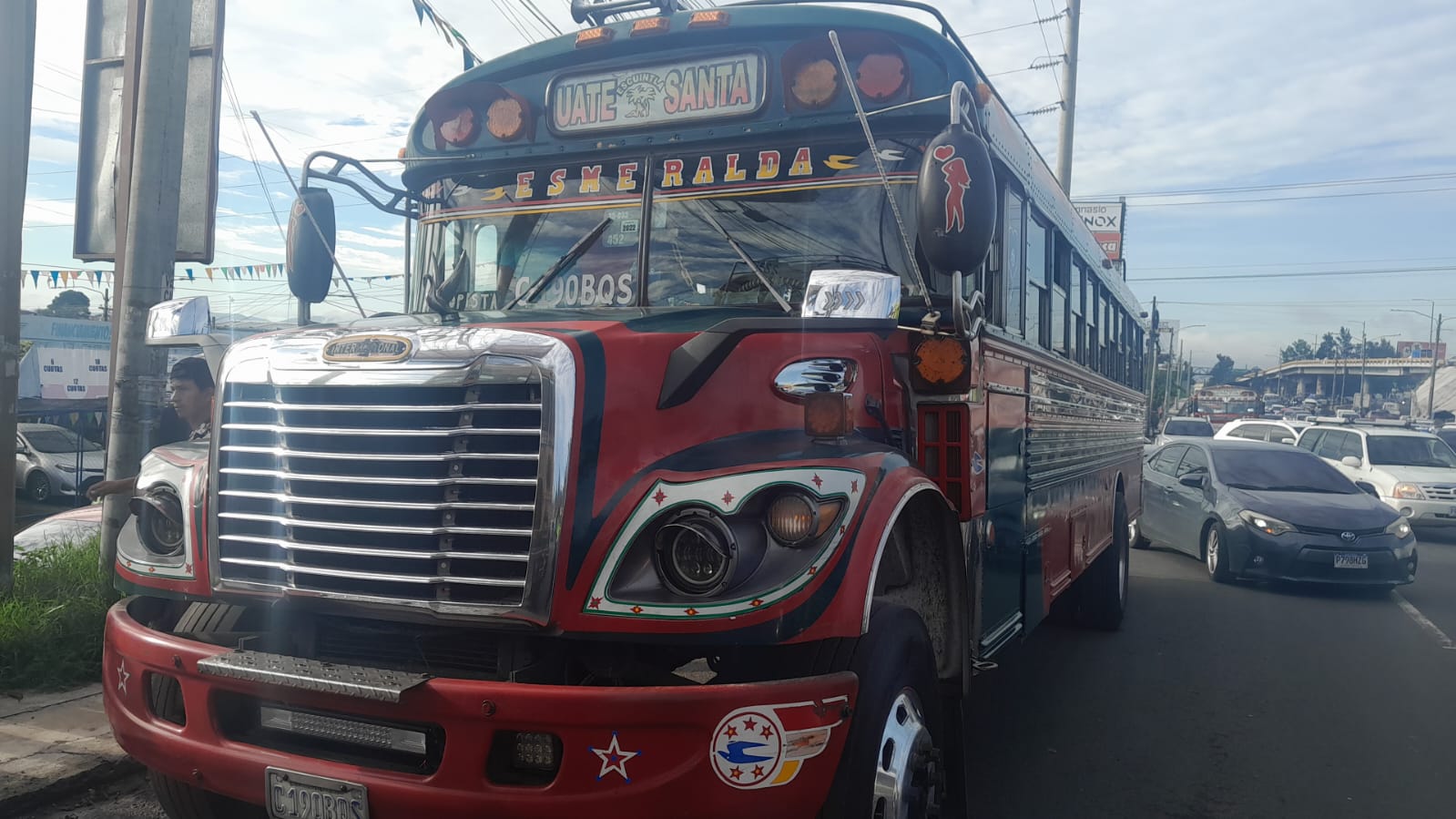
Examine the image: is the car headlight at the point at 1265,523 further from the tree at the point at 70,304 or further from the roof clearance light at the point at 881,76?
the tree at the point at 70,304

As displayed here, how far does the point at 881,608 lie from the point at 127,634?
210 cm

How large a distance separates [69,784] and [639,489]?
9.12ft

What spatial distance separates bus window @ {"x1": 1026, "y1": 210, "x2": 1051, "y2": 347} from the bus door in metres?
0.45

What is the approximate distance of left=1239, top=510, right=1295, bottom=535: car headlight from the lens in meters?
10.1

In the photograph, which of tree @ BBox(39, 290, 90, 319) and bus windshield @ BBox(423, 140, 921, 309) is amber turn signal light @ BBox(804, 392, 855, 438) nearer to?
bus windshield @ BBox(423, 140, 921, 309)

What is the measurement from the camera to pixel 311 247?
4.54m

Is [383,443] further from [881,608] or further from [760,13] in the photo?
[760,13]

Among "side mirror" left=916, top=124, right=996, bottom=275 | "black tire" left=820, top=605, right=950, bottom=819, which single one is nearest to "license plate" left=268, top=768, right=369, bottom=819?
"black tire" left=820, top=605, right=950, bottom=819

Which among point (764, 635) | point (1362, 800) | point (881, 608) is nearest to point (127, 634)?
point (764, 635)

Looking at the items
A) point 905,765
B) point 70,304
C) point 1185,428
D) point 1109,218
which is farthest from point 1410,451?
point 70,304

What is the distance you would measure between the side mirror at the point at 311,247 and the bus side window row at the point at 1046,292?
2.71 metres

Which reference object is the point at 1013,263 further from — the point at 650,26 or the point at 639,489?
the point at 639,489

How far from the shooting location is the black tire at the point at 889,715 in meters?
2.69

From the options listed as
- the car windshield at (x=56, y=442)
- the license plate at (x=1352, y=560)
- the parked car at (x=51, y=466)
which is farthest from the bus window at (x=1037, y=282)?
the car windshield at (x=56, y=442)
